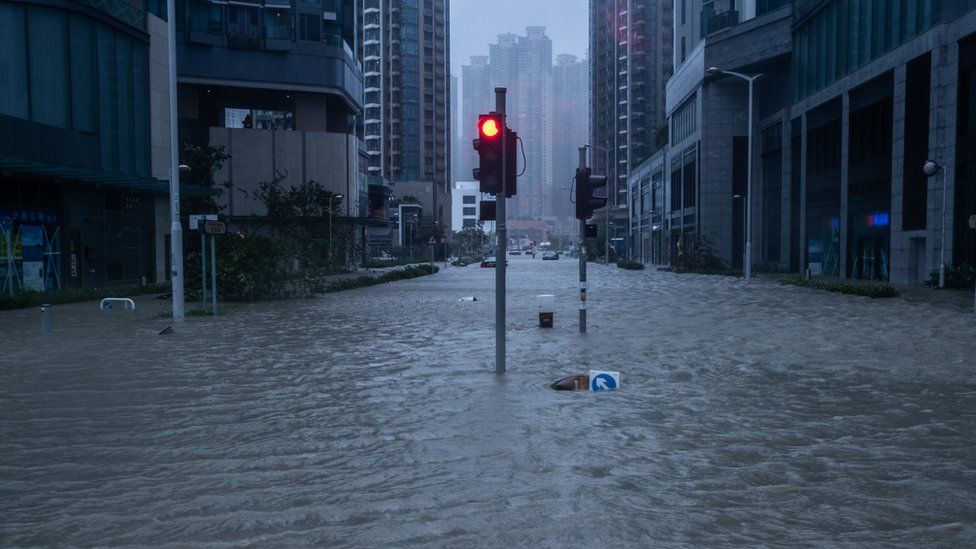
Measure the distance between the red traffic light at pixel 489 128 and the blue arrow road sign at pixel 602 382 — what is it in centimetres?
357

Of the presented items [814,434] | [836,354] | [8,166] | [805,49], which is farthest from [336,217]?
[814,434]

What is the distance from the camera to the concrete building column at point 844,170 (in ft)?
147

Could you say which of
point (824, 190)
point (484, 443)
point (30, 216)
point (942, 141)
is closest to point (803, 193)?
point (824, 190)

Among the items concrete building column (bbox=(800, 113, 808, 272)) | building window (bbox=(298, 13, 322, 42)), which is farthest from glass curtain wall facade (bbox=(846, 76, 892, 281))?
building window (bbox=(298, 13, 322, 42))

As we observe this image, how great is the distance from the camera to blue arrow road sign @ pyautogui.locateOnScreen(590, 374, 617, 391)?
10297mm

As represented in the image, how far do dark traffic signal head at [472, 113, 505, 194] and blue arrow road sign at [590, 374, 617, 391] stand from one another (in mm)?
2862

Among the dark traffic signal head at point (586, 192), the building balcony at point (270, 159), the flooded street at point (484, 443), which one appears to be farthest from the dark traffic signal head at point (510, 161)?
the building balcony at point (270, 159)

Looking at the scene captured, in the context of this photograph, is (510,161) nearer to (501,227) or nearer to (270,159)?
(501,227)

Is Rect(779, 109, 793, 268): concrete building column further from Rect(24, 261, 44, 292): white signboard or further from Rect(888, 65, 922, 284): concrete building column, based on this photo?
Rect(24, 261, 44, 292): white signboard

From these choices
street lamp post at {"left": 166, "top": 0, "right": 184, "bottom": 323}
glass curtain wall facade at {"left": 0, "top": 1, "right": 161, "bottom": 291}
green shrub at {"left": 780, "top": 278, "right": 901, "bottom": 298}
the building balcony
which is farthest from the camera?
the building balcony

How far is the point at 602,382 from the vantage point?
1032 cm

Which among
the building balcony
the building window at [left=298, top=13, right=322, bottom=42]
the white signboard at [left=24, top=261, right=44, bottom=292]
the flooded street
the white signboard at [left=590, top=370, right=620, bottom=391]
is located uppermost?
the building window at [left=298, top=13, right=322, bottom=42]

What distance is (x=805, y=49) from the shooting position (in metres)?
52.6

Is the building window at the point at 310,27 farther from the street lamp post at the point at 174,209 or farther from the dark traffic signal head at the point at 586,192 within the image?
the dark traffic signal head at the point at 586,192
